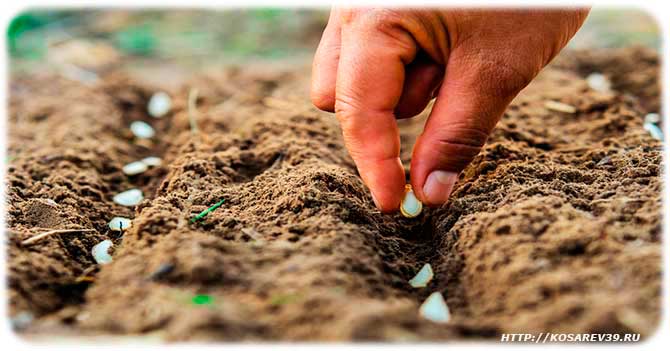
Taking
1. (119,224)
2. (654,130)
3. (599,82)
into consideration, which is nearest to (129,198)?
(119,224)

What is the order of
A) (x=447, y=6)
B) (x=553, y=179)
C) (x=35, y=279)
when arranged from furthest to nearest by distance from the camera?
(x=553, y=179)
(x=447, y=6)
(x=35, y=279)

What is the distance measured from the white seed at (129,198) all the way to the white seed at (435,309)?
1.19 metres

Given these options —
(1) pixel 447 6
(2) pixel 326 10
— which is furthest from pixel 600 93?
(2) pixel 326 10

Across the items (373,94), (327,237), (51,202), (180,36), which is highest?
(373,94)

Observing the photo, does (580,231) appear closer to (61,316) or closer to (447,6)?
(447,6)

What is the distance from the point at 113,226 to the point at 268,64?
2184 mm

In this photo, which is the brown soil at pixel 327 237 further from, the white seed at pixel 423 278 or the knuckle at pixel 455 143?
the knuckle at pixel 455 143

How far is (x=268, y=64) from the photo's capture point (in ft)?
13.2

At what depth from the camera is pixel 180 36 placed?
15.5ft

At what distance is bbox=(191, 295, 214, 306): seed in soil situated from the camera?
1.34m

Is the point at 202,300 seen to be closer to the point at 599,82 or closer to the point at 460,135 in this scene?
the point at 460,135

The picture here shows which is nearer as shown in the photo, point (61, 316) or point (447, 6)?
point (61, 316)

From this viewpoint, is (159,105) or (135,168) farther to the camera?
(159,105)

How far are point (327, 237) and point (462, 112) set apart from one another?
0.48 m
